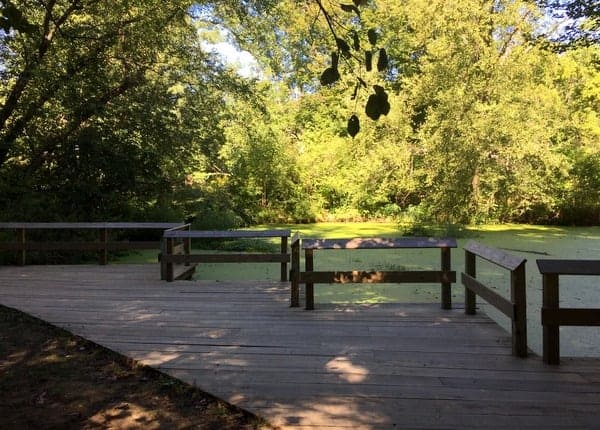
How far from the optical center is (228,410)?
2678 millimetres

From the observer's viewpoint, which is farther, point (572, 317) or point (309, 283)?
point (309, 283)

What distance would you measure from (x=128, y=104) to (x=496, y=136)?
9513 millimetres

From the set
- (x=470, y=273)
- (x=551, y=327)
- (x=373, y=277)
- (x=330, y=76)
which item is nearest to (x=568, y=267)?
(x=551, y=327)

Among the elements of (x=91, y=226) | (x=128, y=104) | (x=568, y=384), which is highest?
(x=128, y=104)

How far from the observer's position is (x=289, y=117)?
79.0 feet

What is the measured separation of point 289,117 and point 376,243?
19.8 m

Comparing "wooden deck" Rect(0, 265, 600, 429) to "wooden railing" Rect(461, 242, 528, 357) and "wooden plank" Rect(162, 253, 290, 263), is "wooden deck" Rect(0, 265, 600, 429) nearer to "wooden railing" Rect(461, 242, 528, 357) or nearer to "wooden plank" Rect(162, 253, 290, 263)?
"wooden railing" Rect(461, 242, 528, 357)

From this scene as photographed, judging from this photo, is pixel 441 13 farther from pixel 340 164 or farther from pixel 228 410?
pixel 228 410

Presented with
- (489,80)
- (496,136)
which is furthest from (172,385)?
(489,80)

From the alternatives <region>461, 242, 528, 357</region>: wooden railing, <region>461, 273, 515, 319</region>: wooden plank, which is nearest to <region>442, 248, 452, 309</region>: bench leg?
<region>461, 273, 515, 319</region>: wooden plank

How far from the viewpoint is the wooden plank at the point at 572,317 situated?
3.22 meters

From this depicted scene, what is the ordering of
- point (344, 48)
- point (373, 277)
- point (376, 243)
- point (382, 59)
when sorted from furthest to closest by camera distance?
point (376, 243) < point (373, 277) < point (344, 48) < point (382, 59)

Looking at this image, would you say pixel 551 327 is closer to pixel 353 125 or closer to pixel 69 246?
pixel 353 125

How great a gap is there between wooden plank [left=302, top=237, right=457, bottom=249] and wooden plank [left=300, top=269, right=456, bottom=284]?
23 cm
